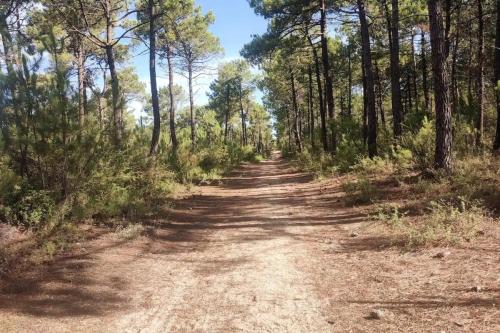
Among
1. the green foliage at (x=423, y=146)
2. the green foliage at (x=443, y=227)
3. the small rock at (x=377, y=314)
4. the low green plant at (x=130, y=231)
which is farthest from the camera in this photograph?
the green foliage at (x=423, y=146)

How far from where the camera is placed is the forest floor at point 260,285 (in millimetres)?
4242

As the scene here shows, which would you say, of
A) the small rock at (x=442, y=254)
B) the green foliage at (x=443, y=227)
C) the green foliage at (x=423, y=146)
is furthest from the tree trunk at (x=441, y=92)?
the small rock at (x=442, y=254)

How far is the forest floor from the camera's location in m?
4.24

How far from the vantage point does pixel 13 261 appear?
606 cm

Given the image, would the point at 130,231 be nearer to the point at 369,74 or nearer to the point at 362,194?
the point at 362,194

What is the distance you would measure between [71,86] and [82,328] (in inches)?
193

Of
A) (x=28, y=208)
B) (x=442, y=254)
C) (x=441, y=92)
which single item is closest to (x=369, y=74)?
(x=441, y=92)

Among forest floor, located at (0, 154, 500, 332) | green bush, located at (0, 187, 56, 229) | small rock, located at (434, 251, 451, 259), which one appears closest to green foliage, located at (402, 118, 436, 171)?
forest floor, located at (0, 154, 500, 332)

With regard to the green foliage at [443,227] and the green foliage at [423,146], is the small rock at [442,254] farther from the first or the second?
the green foliage at [423,146]

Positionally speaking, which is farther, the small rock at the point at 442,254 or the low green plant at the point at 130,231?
the low green plant at the point at 130,231

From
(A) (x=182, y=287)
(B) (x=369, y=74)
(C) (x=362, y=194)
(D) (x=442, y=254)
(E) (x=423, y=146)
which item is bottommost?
(A) (x=182, y=287)

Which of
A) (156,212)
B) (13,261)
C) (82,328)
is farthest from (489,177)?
(13,261)

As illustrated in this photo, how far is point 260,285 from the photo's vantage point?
531 centimetres

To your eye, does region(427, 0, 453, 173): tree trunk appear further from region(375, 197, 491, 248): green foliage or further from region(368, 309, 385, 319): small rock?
region(368, 309, 385, 319): small rock
